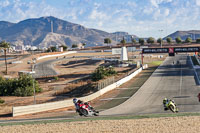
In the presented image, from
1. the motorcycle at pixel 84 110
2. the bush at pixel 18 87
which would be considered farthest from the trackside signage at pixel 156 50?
the motorcycle at pixel 84 110

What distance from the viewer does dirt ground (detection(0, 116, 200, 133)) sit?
15.3 meters

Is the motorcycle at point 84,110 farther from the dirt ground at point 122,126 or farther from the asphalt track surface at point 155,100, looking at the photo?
the asphalt track surface at point 155,100

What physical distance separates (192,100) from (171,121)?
14.3 meters

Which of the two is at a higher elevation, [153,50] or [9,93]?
[153,50]

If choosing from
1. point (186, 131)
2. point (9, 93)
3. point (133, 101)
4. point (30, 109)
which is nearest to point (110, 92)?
point (133, 101)

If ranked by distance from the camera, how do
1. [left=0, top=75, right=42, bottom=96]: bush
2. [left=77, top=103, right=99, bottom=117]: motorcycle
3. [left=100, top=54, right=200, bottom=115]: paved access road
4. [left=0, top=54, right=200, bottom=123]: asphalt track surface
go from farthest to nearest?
[left=0, top=75, right=42, bottom=96]: bush, [left=100, top=54, right=200, bottom=115]: paved access road, [left=0, top=54, right=200, bottom=123]: asphalt track surface, [left=77, top=103, right=99, bottom=117]: motorcycle

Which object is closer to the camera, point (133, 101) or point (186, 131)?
point (186, 131)

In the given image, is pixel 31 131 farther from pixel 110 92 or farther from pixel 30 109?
pixel 110 92

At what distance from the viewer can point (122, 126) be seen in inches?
649

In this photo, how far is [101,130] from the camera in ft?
52.0

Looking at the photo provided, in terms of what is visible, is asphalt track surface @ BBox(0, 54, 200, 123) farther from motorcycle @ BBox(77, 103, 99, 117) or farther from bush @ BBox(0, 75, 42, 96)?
bush @ BBox(0, 75, 42, 96)

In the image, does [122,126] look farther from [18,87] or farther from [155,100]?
[18,87]

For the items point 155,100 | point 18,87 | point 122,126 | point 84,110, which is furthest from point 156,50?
point 122,126

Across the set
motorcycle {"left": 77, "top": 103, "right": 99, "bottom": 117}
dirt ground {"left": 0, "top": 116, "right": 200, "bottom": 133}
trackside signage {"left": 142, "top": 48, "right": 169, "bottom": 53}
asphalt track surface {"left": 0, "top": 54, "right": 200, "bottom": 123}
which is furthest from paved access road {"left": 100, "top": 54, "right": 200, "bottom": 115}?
trackside signage {"left": 142, "top": 48, "right": 169, "bottom": 53}
